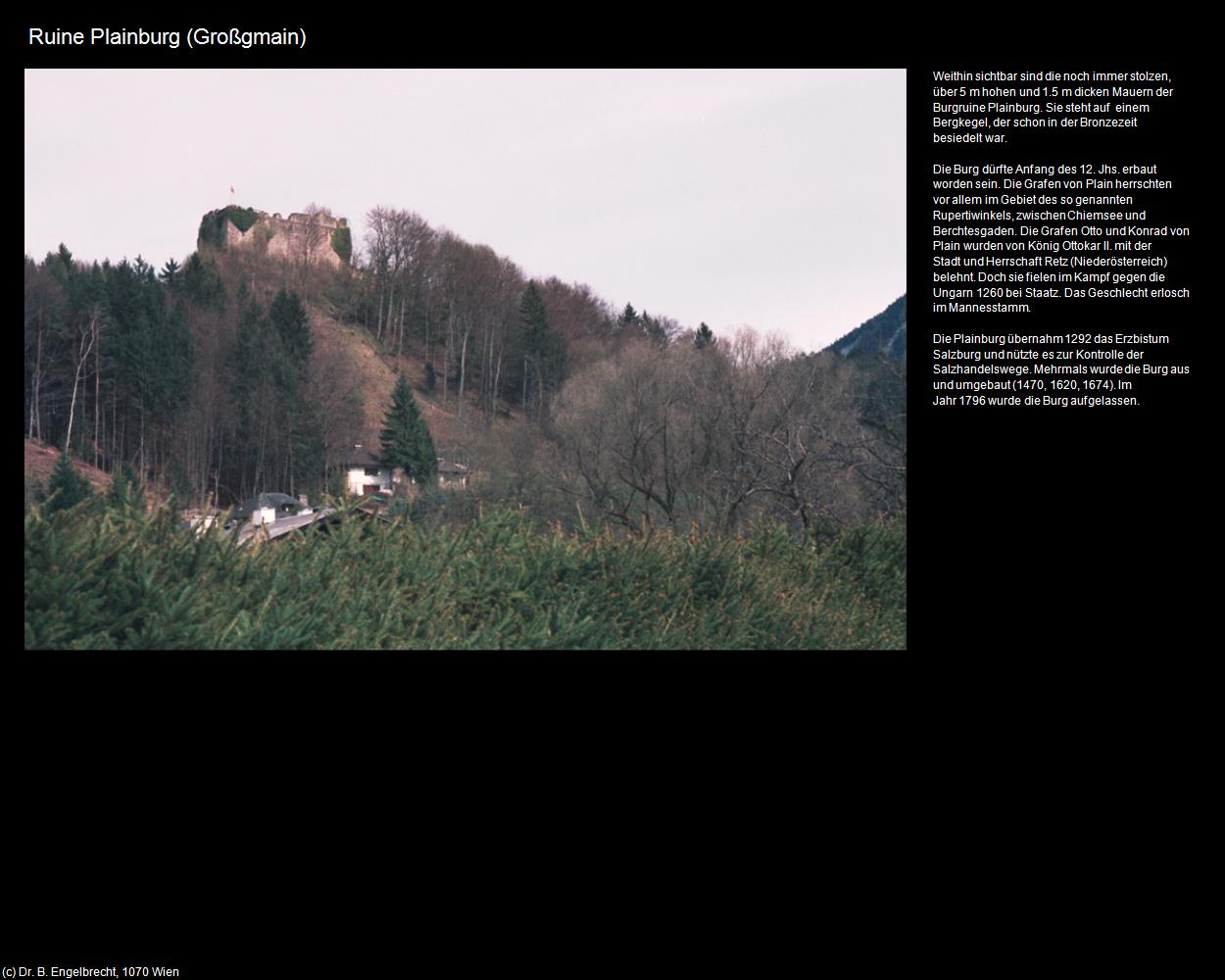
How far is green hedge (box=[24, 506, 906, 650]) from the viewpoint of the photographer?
5914 millimetres

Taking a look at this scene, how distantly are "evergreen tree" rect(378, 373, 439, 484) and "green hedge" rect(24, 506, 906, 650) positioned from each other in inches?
875

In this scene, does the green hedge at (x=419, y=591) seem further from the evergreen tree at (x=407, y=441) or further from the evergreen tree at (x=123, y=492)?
the evergreen tree at (x=407, y=441)

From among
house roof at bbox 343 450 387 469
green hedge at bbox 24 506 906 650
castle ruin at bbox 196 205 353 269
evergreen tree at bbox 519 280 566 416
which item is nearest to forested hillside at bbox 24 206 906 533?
house roof at bbox 343 450 387 469

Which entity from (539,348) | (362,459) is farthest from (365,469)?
(539,348)

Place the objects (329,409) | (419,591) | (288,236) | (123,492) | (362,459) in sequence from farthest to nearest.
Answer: (288,236)
(362,459)
(329,409)
(419,591)
(123,492)

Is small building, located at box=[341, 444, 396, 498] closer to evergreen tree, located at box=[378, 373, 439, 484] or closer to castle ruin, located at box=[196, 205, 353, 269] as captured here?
evergreen tree, located at box=[378, 373, 439, 484]

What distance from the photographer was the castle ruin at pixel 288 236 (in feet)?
180

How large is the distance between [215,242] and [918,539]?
59.6m

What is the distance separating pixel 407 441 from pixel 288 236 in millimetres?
26767

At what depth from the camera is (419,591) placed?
8.49 m

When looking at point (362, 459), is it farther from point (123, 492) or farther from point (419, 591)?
point (123, 492)

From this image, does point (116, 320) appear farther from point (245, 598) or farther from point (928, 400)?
point (928, 400)

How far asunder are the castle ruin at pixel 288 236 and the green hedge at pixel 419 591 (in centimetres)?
4699

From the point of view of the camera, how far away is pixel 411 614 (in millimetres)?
7863
